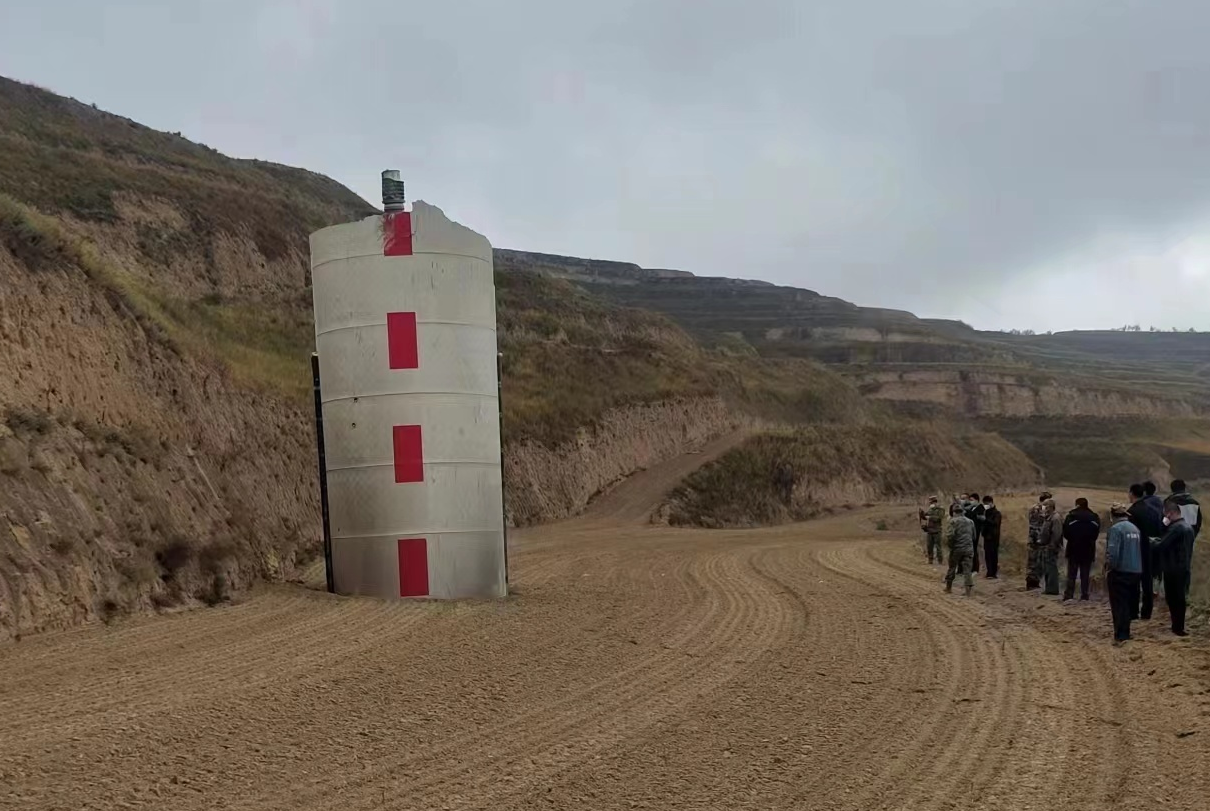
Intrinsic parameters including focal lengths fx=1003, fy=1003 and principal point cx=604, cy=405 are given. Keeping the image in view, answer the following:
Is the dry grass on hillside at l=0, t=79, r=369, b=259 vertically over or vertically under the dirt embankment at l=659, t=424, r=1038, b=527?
over

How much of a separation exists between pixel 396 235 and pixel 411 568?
532 centimetres

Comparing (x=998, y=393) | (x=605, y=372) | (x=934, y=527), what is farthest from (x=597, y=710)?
(x=998, y=393)

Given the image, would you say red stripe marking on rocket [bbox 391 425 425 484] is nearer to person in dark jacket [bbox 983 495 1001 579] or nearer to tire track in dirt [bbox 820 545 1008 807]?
tire track in dirt [bbox 820 545 1008 807]

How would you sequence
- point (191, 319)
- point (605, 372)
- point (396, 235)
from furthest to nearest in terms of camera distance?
point (605, 372) < point (191, 319) < point (396, 235)

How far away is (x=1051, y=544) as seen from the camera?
19.2 m

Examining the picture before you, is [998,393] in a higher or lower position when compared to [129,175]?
lower

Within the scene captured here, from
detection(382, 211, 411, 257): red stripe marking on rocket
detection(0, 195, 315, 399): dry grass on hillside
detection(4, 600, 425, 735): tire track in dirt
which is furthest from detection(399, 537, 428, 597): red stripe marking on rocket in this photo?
detection(0, 195, 315, 399): dry grass on hillside

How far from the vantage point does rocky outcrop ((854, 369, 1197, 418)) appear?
11262 cm

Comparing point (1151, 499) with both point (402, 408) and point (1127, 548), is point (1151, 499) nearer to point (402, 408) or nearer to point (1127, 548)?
point (1127, 548)

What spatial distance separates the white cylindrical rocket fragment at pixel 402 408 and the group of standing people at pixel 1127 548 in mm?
9297

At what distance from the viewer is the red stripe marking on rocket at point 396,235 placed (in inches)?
632

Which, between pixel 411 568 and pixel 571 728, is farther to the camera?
pixel 411 568

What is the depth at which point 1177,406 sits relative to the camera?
121 meters

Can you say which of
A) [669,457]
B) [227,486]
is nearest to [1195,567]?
[227,486]
